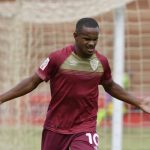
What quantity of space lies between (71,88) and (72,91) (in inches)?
1.0

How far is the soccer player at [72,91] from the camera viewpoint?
6.09 meters

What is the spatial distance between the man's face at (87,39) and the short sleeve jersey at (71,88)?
16 cm

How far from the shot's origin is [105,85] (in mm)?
6426

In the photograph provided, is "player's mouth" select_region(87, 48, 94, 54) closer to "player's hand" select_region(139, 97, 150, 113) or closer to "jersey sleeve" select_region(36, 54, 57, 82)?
"jersey sleeve" select_region(36, 54, 57, 82)

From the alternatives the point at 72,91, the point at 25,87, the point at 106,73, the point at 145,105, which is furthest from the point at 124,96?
the point at 25,87

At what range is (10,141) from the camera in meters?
9.50

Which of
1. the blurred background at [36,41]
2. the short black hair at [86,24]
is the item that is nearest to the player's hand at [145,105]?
the short black hair at [86,24]

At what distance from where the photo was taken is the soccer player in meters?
6.09

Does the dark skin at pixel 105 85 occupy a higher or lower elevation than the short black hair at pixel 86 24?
lower

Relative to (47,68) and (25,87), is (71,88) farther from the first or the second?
(25,87)

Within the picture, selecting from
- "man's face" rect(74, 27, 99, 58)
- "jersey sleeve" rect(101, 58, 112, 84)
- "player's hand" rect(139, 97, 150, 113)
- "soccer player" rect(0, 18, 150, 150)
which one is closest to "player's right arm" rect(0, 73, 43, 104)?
"soccer player" rect(0, 18, 150, 150)

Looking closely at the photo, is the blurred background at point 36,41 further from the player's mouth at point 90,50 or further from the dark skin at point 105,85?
the player's mouth at point 90,50

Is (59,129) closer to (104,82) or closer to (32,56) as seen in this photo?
(104,82)

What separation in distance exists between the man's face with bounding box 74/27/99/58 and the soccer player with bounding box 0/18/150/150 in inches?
0.4
